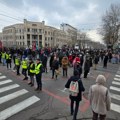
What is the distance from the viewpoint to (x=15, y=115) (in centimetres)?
731

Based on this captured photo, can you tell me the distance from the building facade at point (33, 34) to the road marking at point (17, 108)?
8507 centimetres

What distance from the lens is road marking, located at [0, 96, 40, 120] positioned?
730cm

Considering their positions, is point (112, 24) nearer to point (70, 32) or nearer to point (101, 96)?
point (101, 96)

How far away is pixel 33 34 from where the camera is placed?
102 m

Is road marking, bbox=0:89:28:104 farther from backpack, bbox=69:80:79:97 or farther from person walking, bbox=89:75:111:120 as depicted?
person walking, bbox=89:75:111:120

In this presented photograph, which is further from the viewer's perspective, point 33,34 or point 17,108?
point 33,34

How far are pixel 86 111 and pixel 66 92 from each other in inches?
120

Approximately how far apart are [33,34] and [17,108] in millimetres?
96013

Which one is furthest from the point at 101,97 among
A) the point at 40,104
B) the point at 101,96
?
the point at 40,104

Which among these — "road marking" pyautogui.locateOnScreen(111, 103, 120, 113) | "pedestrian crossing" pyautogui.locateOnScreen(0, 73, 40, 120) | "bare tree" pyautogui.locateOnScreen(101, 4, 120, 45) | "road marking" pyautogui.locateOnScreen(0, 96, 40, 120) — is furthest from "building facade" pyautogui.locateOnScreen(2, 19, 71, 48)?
"road marking" pyautogui.locateOnScreen(111, 103, 120, 113)

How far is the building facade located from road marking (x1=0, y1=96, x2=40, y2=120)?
85067 mm

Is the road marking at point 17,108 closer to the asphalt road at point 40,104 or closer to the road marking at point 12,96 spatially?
the asphalt road at point 40,104

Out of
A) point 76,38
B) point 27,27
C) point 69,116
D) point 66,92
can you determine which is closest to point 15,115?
point 69,116

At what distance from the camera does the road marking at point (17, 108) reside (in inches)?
288
